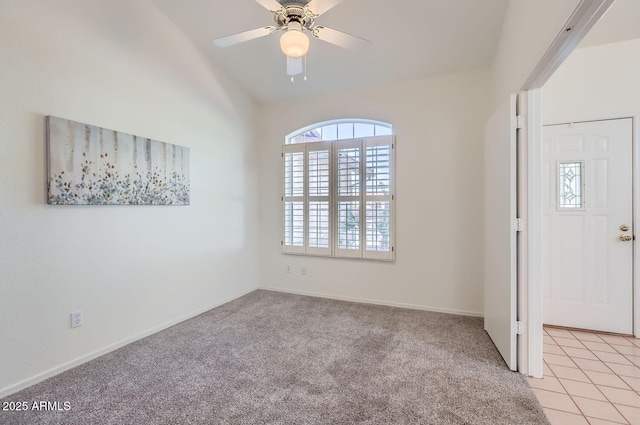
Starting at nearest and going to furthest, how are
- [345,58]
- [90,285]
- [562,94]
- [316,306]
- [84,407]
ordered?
[84,407]
[90,285]
[562,94]
[345,58]
[316,306]

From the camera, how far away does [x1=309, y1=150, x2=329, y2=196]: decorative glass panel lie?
13.1 feet

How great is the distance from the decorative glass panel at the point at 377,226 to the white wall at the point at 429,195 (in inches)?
6.0

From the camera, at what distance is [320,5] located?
1.83m

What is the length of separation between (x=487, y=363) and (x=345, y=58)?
10.7 feet

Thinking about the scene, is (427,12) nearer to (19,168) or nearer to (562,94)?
(562,94)

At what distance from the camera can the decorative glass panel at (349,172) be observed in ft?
12.6

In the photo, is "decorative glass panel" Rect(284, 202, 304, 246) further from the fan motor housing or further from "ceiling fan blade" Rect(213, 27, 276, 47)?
the fan motor housing

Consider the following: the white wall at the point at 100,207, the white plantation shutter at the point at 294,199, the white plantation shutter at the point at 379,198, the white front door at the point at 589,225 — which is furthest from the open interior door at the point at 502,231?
the white wall at the point at 100,207

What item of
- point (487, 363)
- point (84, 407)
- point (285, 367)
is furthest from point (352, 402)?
point (84, 407)

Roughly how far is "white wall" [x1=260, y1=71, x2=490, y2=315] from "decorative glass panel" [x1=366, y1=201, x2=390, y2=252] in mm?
152

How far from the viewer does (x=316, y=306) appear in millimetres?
3662

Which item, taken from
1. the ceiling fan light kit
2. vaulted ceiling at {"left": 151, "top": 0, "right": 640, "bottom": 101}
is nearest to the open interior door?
vaulted ceiling at {"left": 151, "top": 0, "right": 640, "bottom": 101}

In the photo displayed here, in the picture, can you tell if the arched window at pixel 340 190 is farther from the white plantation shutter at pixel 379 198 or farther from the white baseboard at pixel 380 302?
the white baseboard at pixel 380 302

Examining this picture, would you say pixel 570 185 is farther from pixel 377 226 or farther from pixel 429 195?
pixel 377 226
